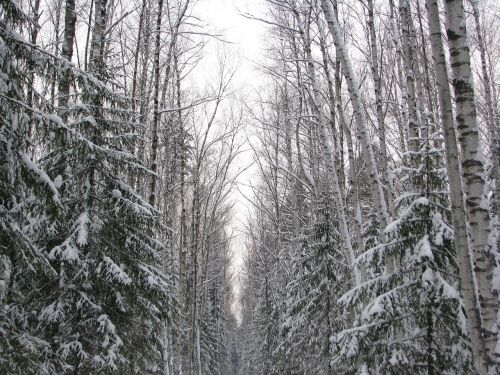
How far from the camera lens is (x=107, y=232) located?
21.9 feet

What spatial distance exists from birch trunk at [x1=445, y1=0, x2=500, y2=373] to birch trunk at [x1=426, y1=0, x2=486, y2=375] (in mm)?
58

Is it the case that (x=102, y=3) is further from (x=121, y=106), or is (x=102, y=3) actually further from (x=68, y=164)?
(x=68, y=164)

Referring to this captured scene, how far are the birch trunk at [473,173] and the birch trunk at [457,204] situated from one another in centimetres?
6

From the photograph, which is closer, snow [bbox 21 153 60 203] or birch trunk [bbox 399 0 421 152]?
snow [bbox 21 153 60 203]

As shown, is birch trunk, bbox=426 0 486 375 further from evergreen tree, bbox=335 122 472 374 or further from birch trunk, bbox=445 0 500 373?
evergreen tree, bbox=335 122 472 374

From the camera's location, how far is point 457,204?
12.1 ft

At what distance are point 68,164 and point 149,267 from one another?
218 cm

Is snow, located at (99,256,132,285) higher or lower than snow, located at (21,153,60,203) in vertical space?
lower

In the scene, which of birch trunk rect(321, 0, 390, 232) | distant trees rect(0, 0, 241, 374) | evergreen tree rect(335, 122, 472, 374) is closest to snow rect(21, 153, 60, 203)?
distant trees rect(0, 0, 241, 374)

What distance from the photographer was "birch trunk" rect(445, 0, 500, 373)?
3398 mm

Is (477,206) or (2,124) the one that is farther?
(2,124)

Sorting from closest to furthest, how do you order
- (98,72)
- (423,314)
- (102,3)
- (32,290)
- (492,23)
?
(423,314)
(32,290)
(98,72)
(102,3)
(492,23)

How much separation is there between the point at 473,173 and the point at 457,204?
30 cm

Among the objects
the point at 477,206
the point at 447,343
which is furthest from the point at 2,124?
the point at 447,343
